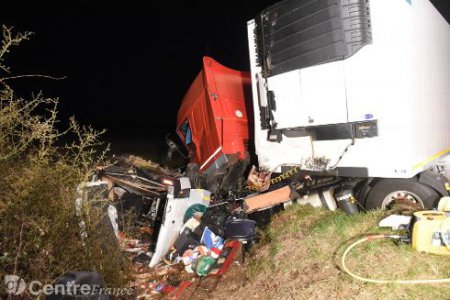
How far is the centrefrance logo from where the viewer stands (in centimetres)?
242

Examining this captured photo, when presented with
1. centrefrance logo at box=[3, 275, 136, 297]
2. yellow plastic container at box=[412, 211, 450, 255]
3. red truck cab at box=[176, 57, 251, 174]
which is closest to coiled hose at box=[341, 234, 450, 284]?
yellow plastic container at box=[412, 211, 450, 255]

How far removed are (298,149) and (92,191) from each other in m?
2.68

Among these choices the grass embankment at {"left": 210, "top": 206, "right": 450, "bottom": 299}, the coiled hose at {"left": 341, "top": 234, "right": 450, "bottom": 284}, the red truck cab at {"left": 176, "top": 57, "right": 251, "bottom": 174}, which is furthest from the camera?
the red truck cab at {"left": 176, "top": 57, "right": 251, "bottom": 174}

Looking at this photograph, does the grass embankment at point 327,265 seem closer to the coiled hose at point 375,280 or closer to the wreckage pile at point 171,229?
the coiled hose at point 375,280

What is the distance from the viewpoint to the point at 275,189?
477 centimetres

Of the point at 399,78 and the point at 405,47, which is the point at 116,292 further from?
the point at 405,47

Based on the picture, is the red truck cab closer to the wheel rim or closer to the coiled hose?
the wheel rim

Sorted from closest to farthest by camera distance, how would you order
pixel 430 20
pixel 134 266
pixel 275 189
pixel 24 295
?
pixel 24 295, pixel 134 266, pixel 430 20, pixel 275 189

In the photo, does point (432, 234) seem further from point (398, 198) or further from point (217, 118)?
point (217, 118)

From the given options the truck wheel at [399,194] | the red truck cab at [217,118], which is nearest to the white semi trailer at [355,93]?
the truck wheel at [399,194]

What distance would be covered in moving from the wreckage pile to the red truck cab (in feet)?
2.57

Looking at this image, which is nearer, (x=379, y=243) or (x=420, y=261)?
(x=420, y=261)

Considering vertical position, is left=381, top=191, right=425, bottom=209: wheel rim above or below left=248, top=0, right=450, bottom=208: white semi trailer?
below

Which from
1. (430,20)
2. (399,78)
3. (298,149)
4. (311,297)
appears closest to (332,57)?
(399,78)
